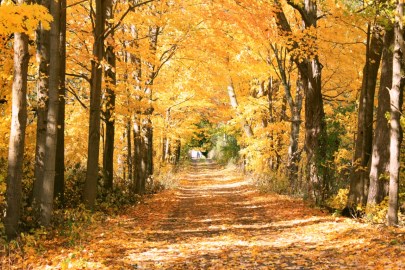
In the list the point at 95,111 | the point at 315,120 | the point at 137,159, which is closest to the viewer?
the point at 95,111

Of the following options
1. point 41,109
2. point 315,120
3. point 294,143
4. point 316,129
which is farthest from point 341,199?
point 41,109

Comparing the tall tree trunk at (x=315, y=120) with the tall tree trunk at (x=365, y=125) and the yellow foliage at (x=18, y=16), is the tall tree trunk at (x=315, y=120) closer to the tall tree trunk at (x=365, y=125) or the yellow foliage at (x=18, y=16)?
the tall tree trunk at (x=365, y=125)

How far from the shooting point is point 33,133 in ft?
38.4

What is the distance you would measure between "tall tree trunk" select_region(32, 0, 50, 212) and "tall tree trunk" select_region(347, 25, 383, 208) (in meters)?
7.94

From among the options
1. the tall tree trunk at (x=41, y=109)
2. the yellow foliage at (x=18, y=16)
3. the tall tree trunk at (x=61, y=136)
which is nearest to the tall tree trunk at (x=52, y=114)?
the tall tree trunk at (x=41, y=109)

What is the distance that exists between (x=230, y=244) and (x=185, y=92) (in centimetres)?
1470

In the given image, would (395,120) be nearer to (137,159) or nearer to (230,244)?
(230,244)

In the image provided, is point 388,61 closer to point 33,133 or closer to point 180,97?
point 33,133

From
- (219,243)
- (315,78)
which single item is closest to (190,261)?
(219,243)

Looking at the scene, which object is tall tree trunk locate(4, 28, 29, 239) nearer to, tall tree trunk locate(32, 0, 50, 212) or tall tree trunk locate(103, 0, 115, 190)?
tall tree trunk locate(32, 0, 50, 212)

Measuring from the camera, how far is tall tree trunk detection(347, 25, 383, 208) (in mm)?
11312

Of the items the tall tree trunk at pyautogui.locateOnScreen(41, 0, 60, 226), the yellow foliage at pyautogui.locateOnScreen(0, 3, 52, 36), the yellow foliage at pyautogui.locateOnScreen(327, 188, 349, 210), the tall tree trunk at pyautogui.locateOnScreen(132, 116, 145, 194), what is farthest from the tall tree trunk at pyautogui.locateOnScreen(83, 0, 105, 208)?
the yellow foliage at pyautogui.locateOnScreen(327, 188, 349, 210)

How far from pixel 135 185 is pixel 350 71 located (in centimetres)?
→ 1049

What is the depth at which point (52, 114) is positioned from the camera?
29.5ft
